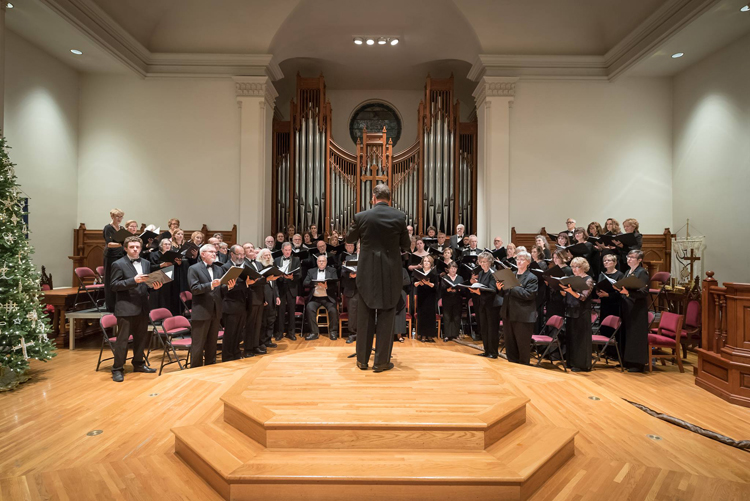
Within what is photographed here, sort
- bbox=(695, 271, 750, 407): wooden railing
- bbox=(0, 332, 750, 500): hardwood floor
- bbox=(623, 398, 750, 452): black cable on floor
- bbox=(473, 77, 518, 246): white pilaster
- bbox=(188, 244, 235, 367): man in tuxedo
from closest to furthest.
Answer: bbox=(0, 332, 750, 500): hardwood floor
bbox=(623, 398, 750, 452): black cable on floor
bbox=(695, 271, 750, 407): wooden railing
bbox=(188, 244, 235, 367): man in tuxedo
bbox=(473, 77, 518, 246): white pilaster

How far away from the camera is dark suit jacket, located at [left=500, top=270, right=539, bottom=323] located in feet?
15.0

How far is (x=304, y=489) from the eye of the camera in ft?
7.54

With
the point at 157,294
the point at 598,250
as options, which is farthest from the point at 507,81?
the point at 157,294

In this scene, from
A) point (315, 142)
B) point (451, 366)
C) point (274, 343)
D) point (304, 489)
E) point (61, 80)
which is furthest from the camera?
point (315, 142)

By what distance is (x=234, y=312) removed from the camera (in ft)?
16.2

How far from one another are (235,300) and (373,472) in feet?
10.1

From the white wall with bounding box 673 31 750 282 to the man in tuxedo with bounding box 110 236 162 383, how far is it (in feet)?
25.7

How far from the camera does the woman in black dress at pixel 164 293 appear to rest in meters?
5.70

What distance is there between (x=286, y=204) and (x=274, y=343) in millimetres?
3415

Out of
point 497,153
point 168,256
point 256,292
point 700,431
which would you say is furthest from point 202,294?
point 497,153

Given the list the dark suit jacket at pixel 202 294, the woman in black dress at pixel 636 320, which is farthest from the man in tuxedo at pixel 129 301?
the woman in black dress at pixel 636 320

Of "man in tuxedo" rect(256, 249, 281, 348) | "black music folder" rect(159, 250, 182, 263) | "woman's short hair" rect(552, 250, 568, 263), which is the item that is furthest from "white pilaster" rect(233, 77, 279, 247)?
"woman's short hair" rect(552, 250, 568, 263)

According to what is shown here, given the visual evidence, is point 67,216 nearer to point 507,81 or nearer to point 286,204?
point 286,204

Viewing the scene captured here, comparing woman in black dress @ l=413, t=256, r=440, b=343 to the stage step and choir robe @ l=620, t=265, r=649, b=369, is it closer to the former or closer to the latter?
choir robe @ l=620, t=265, r=649, b=369
